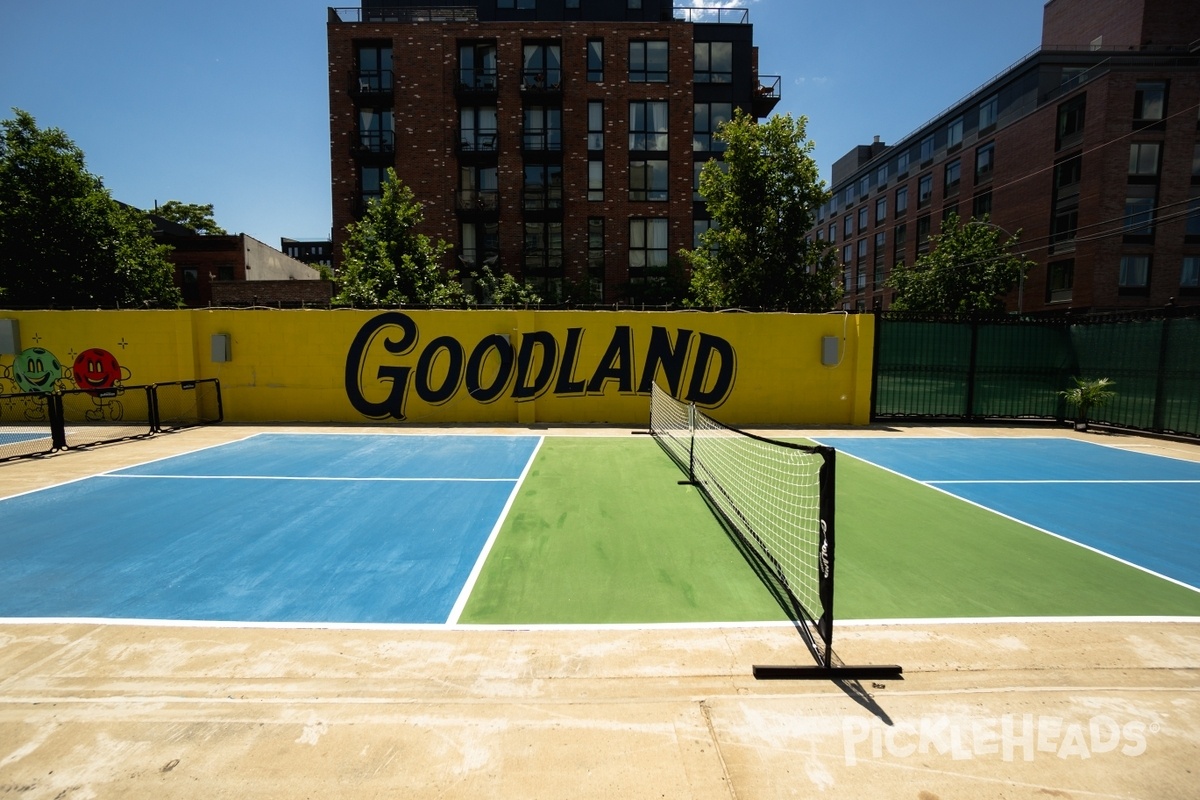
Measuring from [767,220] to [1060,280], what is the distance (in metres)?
35.4

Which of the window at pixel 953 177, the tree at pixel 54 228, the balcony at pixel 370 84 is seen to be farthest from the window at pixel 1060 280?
the tree at pixel 54 228

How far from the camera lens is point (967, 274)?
32.9 m

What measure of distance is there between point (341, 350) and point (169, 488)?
7.83 metres

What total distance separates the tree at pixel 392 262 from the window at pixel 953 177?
53.0m

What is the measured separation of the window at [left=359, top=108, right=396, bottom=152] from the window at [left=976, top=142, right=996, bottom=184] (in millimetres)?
51498

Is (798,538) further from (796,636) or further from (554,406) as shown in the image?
(554,406)

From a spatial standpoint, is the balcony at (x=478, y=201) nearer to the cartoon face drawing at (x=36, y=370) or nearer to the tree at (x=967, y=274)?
the cartoon face drawing at (x=36, y=370)

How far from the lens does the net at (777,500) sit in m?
4.36

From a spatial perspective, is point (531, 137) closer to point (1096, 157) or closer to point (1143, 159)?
point (1096, 157)

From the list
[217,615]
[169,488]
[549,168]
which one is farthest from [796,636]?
[549,168]

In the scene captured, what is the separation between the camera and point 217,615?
504cm

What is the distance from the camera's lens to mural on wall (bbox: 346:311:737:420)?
16.4 meters

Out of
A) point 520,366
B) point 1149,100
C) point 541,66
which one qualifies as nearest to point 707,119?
point 541,66

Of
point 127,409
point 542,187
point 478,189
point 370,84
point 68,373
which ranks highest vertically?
point 370,84
